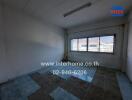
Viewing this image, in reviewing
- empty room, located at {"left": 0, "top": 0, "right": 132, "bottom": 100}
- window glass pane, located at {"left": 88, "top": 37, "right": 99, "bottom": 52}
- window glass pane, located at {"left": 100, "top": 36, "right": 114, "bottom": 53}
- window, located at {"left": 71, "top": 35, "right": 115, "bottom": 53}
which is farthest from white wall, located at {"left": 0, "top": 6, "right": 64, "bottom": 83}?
window glass pane, located at {"left": 100, "top": 36, "right": 114, "bottom": 53}

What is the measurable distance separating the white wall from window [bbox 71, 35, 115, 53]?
2016 millimetres

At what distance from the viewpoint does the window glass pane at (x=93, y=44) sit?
14.0 ft

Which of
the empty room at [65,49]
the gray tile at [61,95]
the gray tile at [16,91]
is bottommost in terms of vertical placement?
the gray tile at [61,95]

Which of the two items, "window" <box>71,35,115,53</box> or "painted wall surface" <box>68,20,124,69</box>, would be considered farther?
"window" <box>71,35,115,53</box>

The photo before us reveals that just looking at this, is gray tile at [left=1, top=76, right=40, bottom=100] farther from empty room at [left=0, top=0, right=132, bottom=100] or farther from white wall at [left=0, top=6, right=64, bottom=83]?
white wall at [left=0, top=6, right=64, bottom=83]

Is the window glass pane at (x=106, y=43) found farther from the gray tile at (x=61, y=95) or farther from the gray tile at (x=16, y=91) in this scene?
the gray tile at (x=16, y=91)

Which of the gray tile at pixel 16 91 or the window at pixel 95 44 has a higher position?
the window at pixel 95 44

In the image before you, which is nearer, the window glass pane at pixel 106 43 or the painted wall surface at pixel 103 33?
the painted wall surface at pixel 103 33

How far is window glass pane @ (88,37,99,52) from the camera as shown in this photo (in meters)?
4.26

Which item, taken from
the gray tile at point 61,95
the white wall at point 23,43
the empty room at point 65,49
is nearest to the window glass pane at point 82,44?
the empty room at point 65,49

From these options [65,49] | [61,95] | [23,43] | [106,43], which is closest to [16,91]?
[61,95]

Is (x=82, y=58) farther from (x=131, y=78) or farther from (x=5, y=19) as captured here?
(x=5, y=19)

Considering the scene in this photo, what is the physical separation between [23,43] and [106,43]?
14.1ft

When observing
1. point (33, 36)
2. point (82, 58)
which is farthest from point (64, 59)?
point (33, 36)
